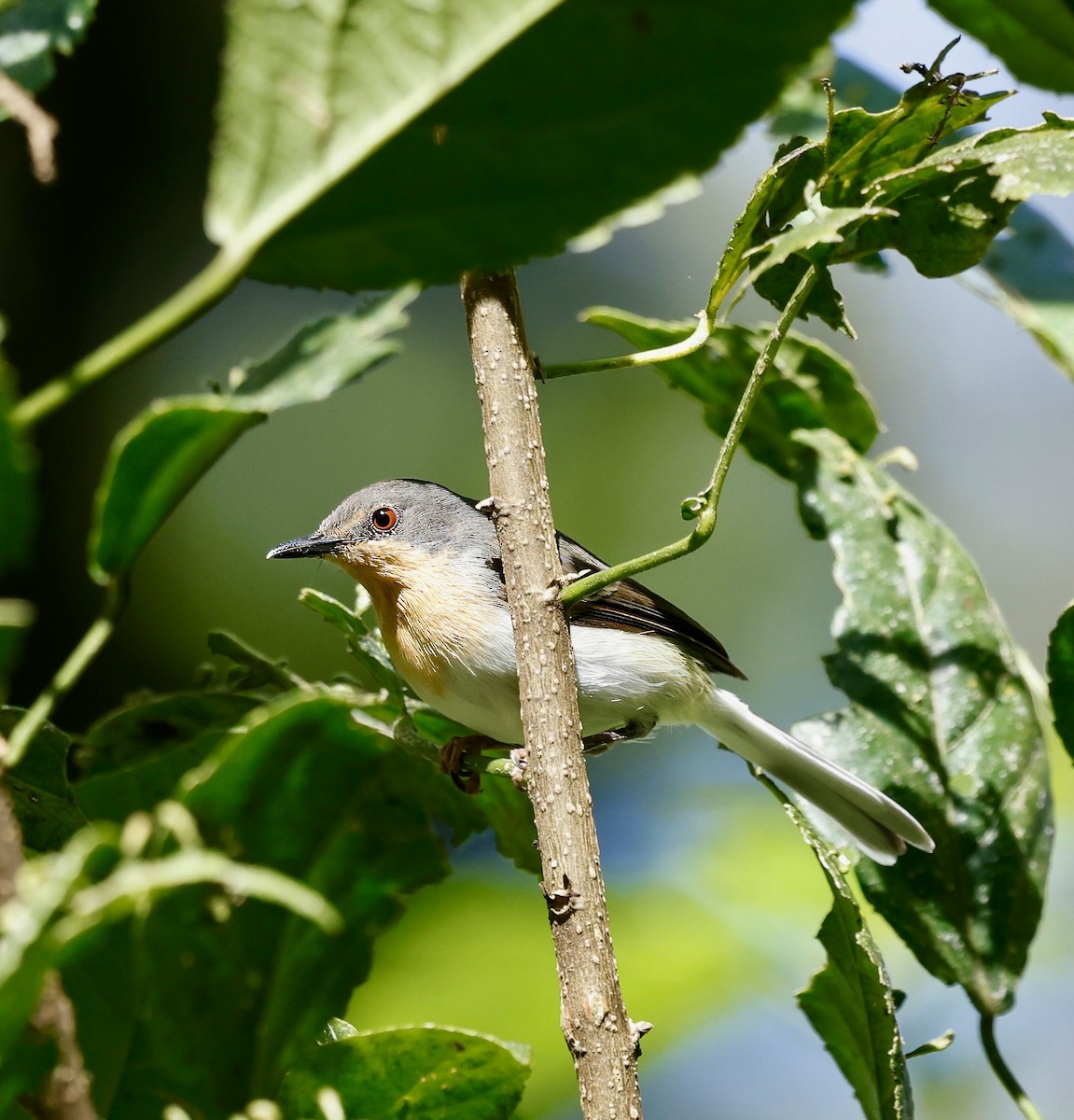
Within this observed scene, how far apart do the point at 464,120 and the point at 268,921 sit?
0.67 metres

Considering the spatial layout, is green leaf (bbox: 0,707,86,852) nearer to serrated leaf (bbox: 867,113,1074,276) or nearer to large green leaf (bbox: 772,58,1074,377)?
serrated leaf (bbox: 867,113,1074,276)

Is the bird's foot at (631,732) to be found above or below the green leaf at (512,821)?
above

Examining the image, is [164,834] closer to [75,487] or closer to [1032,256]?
[1032,256]

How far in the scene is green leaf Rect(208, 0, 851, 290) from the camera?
0.85 meters

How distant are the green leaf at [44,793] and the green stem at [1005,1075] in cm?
120

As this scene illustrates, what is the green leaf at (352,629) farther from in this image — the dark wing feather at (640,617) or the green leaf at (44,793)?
the dark wing feather at (640,617)

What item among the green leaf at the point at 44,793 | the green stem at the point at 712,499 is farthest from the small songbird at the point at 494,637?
the green stem at the point at 712,499

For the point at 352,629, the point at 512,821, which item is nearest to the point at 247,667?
the point at 352,629

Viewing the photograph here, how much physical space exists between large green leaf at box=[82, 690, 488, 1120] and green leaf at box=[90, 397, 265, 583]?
17cm

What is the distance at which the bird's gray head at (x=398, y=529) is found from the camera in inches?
141

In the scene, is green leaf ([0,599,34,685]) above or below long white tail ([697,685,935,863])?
below

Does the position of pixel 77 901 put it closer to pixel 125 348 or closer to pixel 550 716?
pixel 125 348

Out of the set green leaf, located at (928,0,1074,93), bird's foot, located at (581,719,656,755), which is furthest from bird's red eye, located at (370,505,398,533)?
green leaf, located at (928,0,1074,93)

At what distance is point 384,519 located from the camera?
3691mm
